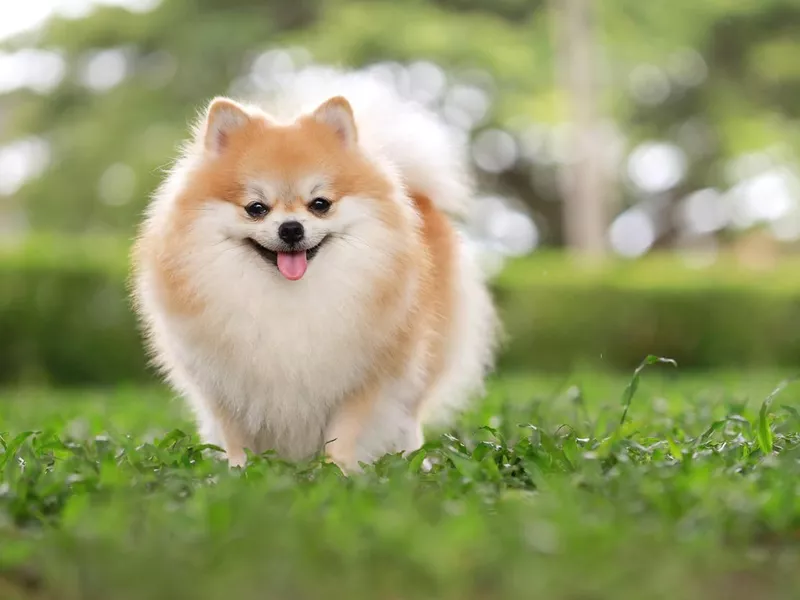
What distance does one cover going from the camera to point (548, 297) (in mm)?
10773

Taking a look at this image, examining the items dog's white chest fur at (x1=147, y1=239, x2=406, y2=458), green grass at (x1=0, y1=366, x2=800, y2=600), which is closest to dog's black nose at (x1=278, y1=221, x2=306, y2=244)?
dog's white chest fur at (x1=147, y1=239, x2=406, y2=458)

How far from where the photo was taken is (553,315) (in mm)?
10703

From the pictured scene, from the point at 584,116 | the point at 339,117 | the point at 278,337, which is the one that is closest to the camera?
the point at 278,337

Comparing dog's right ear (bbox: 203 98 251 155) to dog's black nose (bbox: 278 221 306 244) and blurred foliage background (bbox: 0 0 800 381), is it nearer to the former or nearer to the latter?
dog's black nose (bbox: 278 221 306 244)

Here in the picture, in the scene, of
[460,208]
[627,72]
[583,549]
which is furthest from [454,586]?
[627,72]

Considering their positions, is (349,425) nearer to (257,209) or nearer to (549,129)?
(257,209)

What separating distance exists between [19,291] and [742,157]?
14.5 meters

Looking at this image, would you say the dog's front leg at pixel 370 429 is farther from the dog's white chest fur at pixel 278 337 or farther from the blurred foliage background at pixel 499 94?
the blurred foliage background at pixel 499 94

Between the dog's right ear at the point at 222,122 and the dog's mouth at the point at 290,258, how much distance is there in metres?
0.36

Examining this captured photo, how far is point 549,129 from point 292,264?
16.4m

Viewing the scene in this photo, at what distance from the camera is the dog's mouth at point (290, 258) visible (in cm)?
330

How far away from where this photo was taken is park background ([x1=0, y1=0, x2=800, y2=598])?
10852 mm

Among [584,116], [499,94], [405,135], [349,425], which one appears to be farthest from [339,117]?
[499,94]

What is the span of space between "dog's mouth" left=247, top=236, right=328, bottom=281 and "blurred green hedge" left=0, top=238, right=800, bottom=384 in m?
6.63
